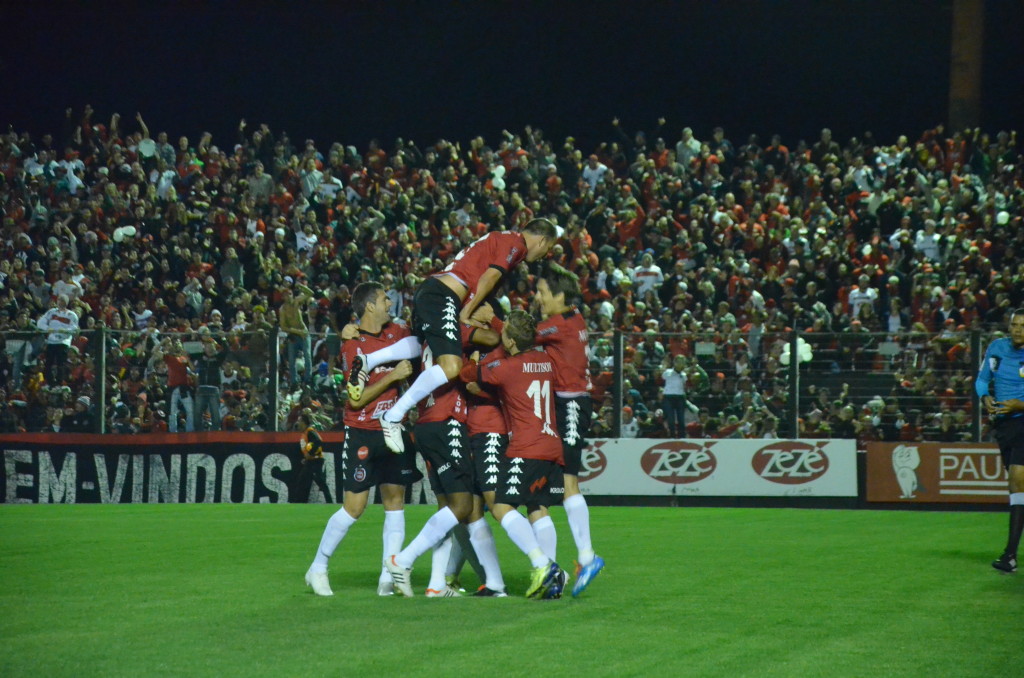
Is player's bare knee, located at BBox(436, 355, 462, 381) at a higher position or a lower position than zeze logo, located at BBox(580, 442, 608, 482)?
higher

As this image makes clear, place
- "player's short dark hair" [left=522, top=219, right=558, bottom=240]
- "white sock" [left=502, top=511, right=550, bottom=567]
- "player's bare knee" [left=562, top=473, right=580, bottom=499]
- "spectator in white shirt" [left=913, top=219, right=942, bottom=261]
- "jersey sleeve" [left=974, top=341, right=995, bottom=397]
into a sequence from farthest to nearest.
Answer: "spectator in white shirt" [left=913, top=219, right=942, bottom=261]
"jersey sleeve" [left=974, top=341, right=995, bottom=397]
"player's bare knee" [left=562, top=473, right=580, bottom=499]
"player's short dark hair" [left=522, top=219, right=558, bottom=240]
"white sock" [left=502, top=511, right=550, bottom=567]

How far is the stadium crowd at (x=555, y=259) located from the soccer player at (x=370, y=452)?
1053cm

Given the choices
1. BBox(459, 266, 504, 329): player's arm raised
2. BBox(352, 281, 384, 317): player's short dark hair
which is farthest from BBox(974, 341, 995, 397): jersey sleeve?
BBox(352, 281, 384, 317): player's short dark hair

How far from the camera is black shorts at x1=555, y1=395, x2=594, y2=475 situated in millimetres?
9797

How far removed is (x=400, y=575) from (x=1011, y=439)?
5.24m

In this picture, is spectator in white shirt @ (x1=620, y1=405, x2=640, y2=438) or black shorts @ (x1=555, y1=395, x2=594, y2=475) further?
spectator in white shirt @ (x1=620, y1=405, x2=640, y2=438)

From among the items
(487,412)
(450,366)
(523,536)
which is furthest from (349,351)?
(523,536)

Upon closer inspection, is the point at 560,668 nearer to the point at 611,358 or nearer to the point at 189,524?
the point at 189,524

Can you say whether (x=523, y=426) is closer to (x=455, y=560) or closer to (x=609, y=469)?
(x=455, y=560)

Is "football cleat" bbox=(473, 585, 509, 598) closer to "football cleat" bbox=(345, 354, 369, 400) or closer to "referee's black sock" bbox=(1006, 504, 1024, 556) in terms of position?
"football cleat" bbox=(345, 354, 369, 400)

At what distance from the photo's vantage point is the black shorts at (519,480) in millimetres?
8641

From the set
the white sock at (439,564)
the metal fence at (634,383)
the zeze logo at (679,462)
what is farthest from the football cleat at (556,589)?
the metal fence at (634,383)

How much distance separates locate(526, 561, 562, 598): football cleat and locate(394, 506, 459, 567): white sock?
0.66 m

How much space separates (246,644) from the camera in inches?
263
